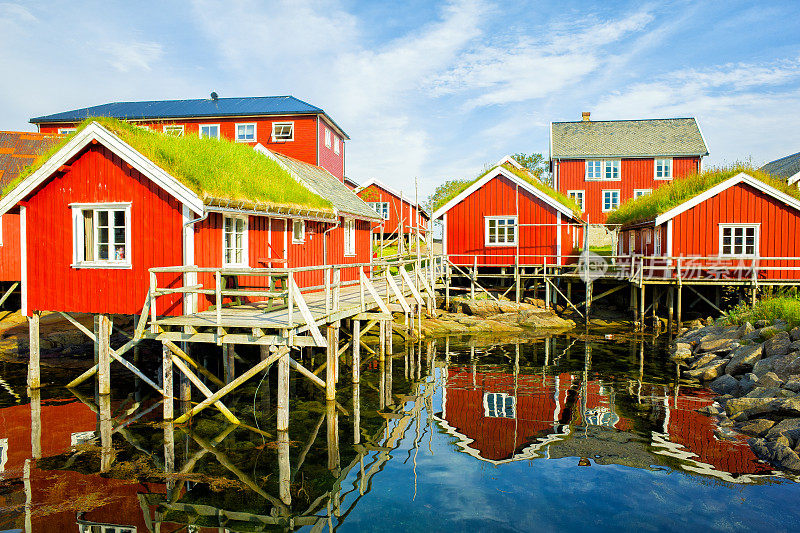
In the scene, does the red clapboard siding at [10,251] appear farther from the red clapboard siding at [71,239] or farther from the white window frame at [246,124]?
the white window frame at [246,124]

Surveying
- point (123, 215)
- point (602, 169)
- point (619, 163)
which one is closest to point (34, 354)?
point (123, 215)

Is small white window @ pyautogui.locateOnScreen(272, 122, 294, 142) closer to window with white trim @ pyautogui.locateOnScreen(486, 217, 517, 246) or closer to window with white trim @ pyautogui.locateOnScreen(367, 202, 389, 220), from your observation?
window with white trim @ pyautogui.locateOnScreen(367, 202, 389, 220)

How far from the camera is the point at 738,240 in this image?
23.7 metres

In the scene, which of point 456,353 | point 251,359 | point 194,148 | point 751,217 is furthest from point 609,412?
point 751,217

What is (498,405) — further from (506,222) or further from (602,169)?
(602,169)

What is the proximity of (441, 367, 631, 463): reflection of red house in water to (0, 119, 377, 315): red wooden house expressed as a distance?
6.41 metres

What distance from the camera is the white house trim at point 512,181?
26203mm

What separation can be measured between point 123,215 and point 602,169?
112ft

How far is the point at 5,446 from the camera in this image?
1065 centimetres

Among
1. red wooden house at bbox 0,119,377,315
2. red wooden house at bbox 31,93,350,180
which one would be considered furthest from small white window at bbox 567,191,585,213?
red wooden house at bbox 0,119,377,315

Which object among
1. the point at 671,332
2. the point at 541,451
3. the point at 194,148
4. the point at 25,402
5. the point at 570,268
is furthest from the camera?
the point at 570,268

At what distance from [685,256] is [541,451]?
1699 cm

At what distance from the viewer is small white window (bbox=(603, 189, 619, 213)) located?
1564 inches

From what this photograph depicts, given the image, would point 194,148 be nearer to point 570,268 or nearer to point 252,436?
point 252,436
